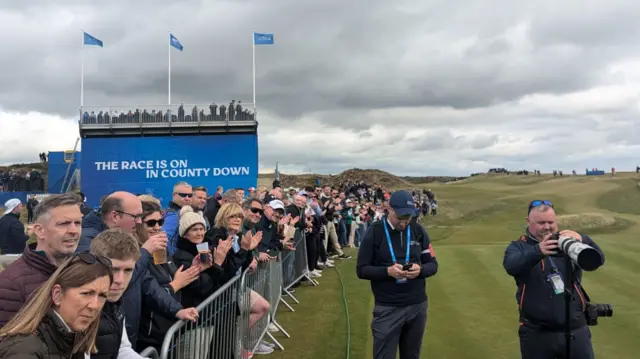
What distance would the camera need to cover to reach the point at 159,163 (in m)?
32.1

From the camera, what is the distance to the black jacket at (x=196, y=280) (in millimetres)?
4734

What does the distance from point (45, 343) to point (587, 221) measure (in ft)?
92.3

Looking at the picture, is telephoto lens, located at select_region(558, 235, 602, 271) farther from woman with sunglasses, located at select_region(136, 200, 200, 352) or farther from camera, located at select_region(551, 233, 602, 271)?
woman with sunglasses, located at select_region(136, 200, 200, 352)

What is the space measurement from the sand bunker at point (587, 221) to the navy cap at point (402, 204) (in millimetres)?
23619

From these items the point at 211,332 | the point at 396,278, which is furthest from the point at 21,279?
the point at 396,278

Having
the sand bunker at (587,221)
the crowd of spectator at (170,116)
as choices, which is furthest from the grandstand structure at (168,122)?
the sand bunker at (587,221)

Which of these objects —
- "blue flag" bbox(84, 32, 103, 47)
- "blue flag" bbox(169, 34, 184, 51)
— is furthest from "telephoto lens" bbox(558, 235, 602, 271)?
"blue flag" bbox(84, 32, 103, 47)

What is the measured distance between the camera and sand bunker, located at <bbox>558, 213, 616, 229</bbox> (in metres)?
25.1

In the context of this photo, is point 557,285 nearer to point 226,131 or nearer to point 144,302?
point 144,302

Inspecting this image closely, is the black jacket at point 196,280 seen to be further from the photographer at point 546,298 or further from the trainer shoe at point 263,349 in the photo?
the photographer at point 546,298

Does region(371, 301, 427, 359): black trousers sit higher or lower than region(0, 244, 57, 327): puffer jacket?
lower

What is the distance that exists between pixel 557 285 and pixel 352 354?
3421mm

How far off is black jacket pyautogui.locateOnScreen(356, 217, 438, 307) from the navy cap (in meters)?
0.28

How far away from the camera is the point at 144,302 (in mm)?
3918
